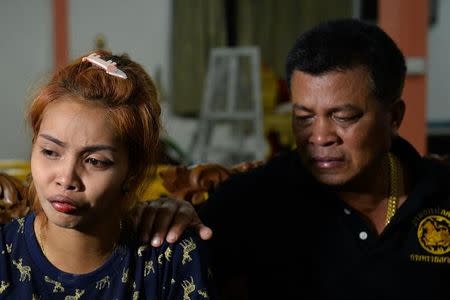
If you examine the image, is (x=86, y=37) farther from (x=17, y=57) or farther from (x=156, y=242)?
(x=156, y=242)

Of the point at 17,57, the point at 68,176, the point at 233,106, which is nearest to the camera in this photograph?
the point at 68,176

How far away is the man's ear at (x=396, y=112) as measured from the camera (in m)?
1.61

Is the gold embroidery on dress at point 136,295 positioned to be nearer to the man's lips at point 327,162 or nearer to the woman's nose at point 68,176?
the woman's nose at point 68,176

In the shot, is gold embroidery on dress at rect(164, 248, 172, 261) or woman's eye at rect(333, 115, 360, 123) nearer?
gold embroidery on dress at rect(164, 248, 172, 261)

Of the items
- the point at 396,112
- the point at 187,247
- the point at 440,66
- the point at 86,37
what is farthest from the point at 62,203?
the point at 440,66

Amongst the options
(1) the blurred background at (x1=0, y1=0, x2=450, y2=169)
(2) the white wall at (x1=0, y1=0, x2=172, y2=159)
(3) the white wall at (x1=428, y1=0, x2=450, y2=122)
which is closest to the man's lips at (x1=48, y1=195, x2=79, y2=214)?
(1) the blurred background at (x1=0, y1=0, x2=450, y2=169)

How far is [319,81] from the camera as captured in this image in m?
1.51

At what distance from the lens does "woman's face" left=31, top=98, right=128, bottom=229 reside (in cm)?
121

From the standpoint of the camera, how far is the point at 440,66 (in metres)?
7.13

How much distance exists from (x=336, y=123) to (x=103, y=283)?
59 cm

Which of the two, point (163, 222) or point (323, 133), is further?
point (323, 133)

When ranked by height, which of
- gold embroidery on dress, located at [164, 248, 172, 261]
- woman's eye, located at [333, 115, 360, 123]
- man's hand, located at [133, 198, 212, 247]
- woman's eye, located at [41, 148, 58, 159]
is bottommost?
gold embroidery on dress, located at [164, 248, 172, 261]

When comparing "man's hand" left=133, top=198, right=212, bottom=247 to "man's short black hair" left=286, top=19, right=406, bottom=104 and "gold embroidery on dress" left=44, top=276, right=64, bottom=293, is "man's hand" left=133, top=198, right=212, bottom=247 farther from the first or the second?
"man's short black hair" left=286, top=19, right=406, bottom=104

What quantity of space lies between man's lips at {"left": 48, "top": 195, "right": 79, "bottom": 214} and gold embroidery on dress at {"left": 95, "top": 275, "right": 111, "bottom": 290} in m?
0.16
